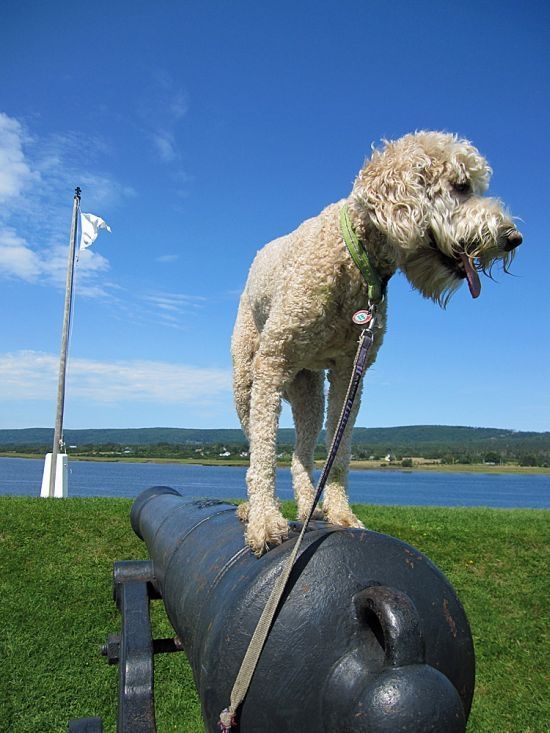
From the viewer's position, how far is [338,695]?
4.59ft

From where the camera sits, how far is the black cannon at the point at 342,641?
4.25ft

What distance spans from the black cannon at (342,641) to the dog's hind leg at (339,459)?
1.77ft

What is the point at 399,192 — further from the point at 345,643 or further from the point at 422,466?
the point at 422,466

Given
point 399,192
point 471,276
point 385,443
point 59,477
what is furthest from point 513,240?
point 385,443

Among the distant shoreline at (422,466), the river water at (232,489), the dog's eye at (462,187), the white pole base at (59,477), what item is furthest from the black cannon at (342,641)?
the distant shoreline at (422,466)

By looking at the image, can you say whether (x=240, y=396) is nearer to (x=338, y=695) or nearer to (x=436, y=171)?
(x=436, y=171)

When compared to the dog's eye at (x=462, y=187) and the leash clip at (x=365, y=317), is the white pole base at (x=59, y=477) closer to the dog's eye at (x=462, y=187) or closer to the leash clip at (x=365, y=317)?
the leash clip at (x=365, y=317)

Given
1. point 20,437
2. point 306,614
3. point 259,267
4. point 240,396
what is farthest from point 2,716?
point 20,437

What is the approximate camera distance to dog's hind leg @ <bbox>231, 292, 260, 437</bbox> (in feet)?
9.70

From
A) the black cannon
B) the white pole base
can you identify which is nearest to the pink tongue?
the black cannon

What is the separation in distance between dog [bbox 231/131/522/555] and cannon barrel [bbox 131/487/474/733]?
0.24 m

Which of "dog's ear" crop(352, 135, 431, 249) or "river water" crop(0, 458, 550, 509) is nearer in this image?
"dog's ear" crop(352, 135, 431, 249)

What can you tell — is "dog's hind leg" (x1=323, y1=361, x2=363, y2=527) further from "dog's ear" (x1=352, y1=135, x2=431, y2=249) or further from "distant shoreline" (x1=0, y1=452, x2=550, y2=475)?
"distant shoreline" (x1=0, y1=452, x2=550, y2=475)

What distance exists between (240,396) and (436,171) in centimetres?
131
